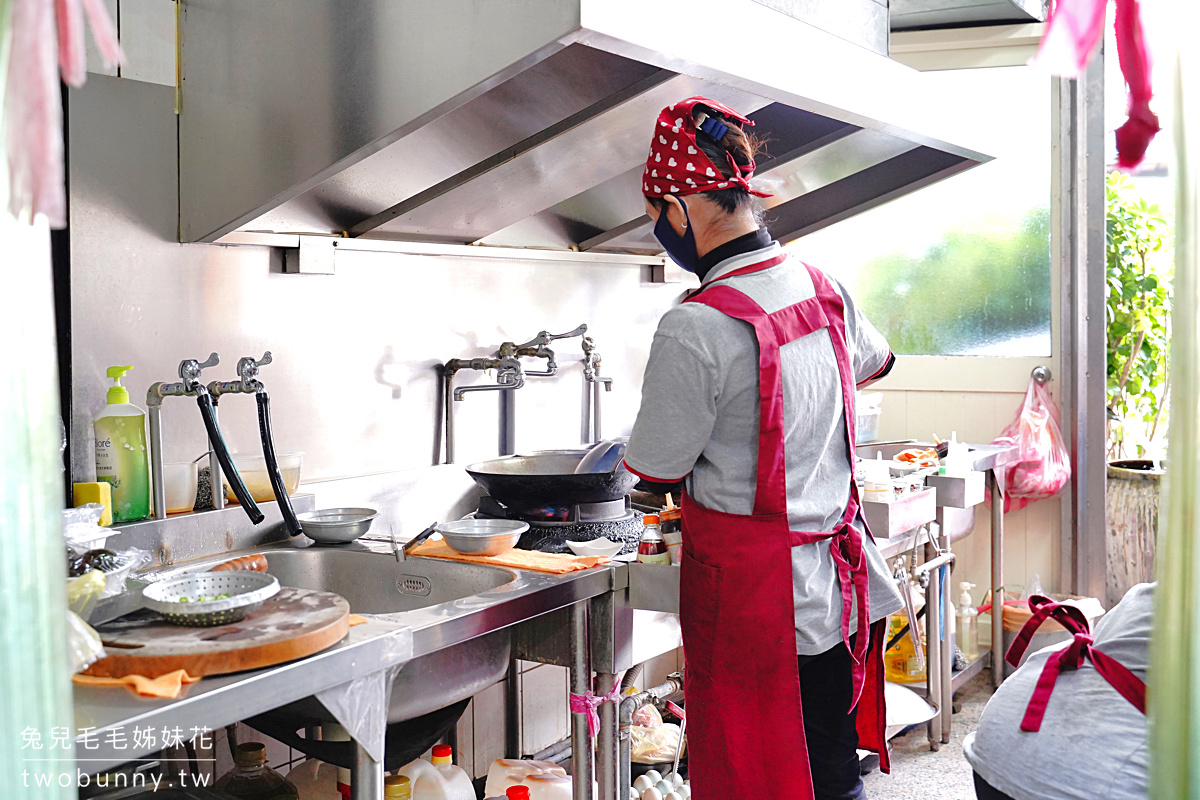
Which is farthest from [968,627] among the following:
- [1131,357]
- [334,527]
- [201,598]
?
[201,598]

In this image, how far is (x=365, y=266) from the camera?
251 centimetres

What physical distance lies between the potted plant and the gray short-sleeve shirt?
264cm

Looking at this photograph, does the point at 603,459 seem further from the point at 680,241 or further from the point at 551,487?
the point at 680,241

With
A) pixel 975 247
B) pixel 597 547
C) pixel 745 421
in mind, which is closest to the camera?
pixel 745 421

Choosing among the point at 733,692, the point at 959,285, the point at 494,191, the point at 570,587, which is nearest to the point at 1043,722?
the point at 733,692

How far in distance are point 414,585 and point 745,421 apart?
2.63 feet

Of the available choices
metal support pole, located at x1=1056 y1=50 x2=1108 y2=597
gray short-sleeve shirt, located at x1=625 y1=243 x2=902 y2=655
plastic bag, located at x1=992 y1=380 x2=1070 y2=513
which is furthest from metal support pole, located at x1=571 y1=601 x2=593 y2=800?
metal support pole, located at x1=1056 y1=50 x2=1108 y2=597

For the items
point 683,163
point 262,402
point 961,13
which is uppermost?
point 961,13

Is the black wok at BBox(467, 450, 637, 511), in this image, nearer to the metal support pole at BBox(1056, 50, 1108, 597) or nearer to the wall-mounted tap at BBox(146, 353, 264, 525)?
the wall-mounted tap at BBox(146, 353, 264, 525)

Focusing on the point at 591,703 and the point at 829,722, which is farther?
the point at 591,703

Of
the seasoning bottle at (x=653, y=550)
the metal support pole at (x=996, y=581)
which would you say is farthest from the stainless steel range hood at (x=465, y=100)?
the metal support pole at (x=996, y=581)

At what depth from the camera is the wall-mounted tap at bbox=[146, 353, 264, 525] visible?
1.92 meters

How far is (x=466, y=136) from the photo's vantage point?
217cm

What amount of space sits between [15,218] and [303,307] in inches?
84.3
